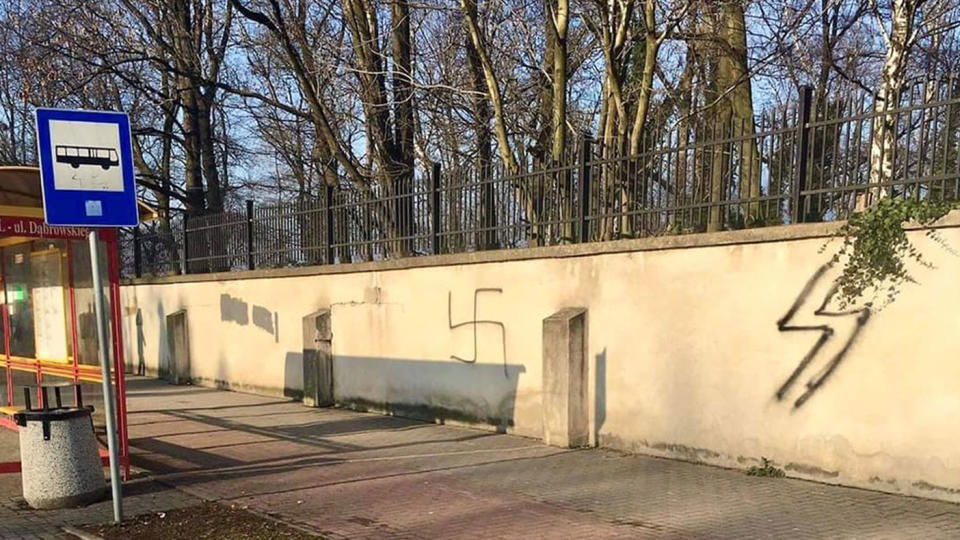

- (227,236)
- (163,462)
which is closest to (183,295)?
(227,236)

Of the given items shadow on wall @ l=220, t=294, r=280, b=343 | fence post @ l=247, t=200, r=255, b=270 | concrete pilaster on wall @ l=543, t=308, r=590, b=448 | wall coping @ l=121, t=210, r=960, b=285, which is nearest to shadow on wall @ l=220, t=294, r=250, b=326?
shadow on wall @ l=220, t=294, r=280, b=343

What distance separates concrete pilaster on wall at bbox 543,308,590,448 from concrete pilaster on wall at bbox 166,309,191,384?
9.90 meters

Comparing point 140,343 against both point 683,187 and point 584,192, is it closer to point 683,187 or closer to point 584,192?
point 584,192

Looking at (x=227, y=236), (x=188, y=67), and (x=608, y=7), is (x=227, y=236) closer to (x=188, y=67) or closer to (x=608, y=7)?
(x=188, y=67)

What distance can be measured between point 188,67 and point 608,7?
10.2 m

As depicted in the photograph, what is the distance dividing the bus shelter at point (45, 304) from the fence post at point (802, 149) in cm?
604

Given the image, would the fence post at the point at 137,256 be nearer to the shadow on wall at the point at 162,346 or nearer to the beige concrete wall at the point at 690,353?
the shadow on wall at the point at 162,346

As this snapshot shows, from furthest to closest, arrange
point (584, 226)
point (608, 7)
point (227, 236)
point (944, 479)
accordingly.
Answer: point (227, 236) < point (608, 7) < point (584, 226) < point (944, 479)

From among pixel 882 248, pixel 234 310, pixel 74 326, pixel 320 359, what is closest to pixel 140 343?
pixel 234 310

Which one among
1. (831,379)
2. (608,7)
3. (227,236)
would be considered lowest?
(831,379)

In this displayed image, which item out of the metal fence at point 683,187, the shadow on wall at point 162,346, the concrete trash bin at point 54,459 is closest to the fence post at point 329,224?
the metal fence at point 683,187

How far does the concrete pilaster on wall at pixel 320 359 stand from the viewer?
36.7 feet

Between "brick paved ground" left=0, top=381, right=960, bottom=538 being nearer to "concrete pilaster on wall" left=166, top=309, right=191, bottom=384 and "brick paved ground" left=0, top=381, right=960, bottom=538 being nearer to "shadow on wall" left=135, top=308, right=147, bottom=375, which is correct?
"concrete pilaster on wall" left=166, top=309, right=191, bottom=384

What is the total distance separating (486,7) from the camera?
11828 millimetres
